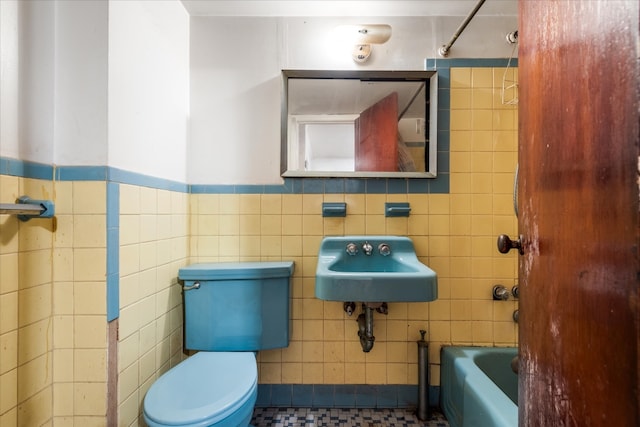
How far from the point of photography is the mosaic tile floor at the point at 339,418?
1373 mm

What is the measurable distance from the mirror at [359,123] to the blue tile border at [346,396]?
1.09 m

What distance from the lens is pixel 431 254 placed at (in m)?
1.50

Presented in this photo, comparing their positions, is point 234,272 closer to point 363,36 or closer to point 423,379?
point 423,379

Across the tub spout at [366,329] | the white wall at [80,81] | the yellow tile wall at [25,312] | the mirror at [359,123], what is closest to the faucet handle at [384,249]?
the tub spout at [366,329]

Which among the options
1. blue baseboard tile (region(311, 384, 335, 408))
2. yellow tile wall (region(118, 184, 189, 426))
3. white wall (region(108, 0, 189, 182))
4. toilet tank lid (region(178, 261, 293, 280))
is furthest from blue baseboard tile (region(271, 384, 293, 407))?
white wall (region(108, 0, 189, 182))

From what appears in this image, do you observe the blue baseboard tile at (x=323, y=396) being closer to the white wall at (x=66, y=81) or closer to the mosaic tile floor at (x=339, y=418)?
the mosaic tile floor at (x=339, y=418)

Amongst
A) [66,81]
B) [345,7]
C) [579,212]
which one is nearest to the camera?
[579,212]

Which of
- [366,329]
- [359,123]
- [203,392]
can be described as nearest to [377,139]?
[359,123]

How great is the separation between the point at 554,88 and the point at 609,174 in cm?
22

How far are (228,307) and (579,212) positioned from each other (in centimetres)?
130

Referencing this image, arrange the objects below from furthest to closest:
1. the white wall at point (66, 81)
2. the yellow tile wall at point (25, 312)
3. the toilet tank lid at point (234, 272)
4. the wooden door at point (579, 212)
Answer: the toilet tank lid at point (234, 272) < the white wall at point (66, 81) < the yellow tile wall at point (25, 312) < the wooden door at point (579, 212)

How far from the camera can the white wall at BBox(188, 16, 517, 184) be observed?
1508 millimetres

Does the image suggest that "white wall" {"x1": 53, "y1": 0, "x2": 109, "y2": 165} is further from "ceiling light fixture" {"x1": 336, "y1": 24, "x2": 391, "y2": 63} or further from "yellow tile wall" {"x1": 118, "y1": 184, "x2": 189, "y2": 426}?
"ceiling light fixture" {"x1": 336, "y1": 24, "x2": 391, "y2": 63}

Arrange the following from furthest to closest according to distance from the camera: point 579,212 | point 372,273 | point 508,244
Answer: point 372,273 < point 508,244 < point 579,212
